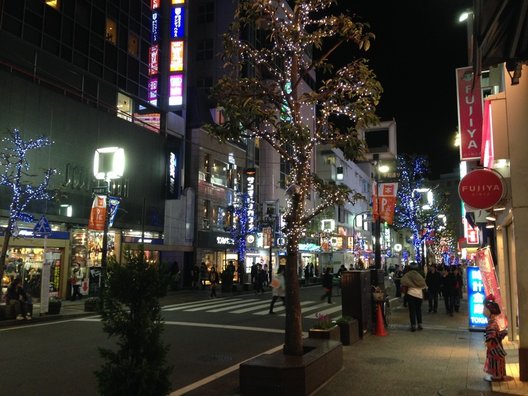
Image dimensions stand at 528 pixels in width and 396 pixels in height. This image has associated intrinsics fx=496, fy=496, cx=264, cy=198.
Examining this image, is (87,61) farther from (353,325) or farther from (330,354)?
(330,354)

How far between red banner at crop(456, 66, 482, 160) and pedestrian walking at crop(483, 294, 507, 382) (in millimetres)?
5861

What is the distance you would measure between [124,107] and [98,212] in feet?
32.3

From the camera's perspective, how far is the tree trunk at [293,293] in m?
7.88

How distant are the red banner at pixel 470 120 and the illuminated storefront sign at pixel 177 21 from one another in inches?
991

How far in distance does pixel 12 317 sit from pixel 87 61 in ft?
53.1

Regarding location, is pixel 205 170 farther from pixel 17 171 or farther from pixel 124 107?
pixel 17 171

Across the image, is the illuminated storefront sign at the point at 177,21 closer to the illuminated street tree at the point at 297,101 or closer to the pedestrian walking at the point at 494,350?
the illuminated street tree at the point at 297,101

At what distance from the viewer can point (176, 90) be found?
34281 millimetres

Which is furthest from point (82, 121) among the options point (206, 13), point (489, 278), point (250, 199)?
point (206, 13)

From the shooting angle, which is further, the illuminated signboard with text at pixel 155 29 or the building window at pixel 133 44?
the illuminated signboard with text at pixel 155 29

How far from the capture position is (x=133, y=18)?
3177cm

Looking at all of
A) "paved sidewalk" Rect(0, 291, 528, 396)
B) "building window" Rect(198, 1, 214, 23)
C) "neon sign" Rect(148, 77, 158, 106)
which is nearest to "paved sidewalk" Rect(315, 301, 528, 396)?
"paved sidewalk" Rect(0, 291, 528, 396)

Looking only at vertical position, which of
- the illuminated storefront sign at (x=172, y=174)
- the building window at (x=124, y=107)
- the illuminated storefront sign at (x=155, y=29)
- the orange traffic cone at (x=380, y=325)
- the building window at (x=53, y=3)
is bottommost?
the orange traffic cone at (x=380, y=325)

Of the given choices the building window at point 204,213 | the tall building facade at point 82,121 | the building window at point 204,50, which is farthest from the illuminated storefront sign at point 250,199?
the building window at point 204,50
